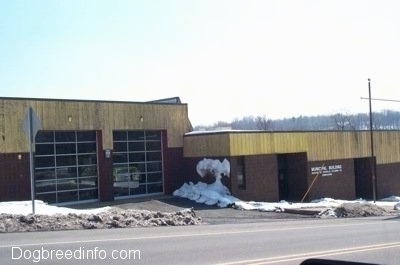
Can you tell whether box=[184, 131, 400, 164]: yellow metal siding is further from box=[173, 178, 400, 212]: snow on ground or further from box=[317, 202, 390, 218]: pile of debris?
box=[317, 202, 390, 218]: pile of debris

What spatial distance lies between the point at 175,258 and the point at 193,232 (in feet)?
17.2

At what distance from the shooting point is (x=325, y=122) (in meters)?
141

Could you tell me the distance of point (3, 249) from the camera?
36.6ft

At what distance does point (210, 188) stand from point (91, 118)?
7.68m

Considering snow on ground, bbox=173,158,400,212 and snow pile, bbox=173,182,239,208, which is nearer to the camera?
snow on ground, bbox=173,158,400,212

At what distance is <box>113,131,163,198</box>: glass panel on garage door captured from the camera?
29797 millimetres

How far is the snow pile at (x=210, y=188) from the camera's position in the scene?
94.8 ft

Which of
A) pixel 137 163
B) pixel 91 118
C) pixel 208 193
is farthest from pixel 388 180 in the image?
pixel 91 118

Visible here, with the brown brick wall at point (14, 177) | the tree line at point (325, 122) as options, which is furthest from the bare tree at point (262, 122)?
the brown brick wall at point (14, 177)

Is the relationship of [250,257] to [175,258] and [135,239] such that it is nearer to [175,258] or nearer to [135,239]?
[175,258]

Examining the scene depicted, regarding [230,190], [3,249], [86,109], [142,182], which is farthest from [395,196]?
[3,249]

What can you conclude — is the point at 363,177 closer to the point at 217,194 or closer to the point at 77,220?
the point at 217,194

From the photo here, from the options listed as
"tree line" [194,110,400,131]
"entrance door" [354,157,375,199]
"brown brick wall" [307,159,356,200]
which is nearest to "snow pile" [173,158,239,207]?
"brown brick wall" [307,159,356,200]

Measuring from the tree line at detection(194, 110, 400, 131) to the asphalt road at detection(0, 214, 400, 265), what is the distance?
91.9 m
